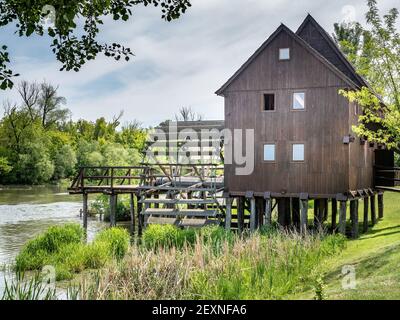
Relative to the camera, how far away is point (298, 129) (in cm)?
2144

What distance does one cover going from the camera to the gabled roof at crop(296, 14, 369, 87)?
2366 centimetres

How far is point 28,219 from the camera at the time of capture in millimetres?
31547

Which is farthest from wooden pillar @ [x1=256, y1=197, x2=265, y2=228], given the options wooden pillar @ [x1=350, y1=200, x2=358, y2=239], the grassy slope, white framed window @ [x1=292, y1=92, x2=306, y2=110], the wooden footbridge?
the grassy slope

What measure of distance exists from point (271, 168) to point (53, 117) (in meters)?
60.6

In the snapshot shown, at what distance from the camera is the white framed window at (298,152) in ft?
70.1

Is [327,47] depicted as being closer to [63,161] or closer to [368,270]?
[368,270]

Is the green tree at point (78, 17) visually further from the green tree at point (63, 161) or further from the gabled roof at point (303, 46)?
the green tree at point (63, 161)

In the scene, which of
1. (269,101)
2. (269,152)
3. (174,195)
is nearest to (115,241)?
(269,152)

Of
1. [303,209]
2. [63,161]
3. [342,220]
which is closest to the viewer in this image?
[342,220]

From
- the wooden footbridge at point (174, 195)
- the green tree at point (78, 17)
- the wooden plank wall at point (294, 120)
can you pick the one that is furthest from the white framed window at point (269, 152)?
the green tree at point (78, 17)

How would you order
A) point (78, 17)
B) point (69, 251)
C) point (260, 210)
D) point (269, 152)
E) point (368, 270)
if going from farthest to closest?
1. point (260, 210)
2. point (269, 152)
3. point (69, 251)
4. point (368, 270)
5. point (78, 17)

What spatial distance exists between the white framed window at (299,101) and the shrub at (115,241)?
8534 mm

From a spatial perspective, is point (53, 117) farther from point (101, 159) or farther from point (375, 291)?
point (375, 291)

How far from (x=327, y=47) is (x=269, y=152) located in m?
6.44
